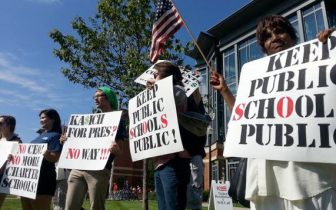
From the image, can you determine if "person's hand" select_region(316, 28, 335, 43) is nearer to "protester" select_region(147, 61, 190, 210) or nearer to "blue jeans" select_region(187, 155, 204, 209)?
"protester" select_region(147, 61, 190, 210)

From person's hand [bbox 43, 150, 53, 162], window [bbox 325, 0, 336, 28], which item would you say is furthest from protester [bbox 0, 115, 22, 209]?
window [bbox 325, 0, 336, 28]

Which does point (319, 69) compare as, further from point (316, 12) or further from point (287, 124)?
point (316, 12)

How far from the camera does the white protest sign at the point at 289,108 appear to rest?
2295mm

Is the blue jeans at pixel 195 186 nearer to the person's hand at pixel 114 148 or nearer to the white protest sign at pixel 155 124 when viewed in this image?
the person's hand at pixel 114 148

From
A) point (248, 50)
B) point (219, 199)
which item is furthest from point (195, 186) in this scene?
point (248, 50)

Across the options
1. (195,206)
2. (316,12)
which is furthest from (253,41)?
(195,206)

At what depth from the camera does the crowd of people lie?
89.1 inches

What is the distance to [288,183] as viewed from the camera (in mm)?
2303

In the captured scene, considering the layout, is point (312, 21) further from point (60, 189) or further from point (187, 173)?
point (187, 173)

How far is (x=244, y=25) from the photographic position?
36.0 m

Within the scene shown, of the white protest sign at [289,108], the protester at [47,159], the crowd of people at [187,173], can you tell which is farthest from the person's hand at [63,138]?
the white protest sign at [289,108]

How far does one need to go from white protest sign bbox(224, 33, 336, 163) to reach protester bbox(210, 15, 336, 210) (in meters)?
0.08

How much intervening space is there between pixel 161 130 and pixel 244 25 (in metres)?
33.7

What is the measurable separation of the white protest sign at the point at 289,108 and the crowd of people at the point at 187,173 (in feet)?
0.32
